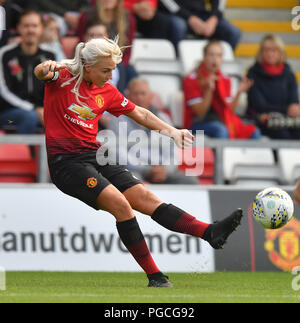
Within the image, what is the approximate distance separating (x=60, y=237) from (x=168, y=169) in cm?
186

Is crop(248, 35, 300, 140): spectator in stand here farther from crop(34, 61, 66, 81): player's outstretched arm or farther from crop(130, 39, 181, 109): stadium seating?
crop(34, 61, 66, 81): player's outstretched arm

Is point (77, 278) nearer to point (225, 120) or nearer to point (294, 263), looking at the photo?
point (294, 263)

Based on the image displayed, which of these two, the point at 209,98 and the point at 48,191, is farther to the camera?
the point at 209,98

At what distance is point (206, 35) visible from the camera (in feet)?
47.3

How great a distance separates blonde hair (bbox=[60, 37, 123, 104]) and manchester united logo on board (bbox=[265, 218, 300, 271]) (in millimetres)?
3468

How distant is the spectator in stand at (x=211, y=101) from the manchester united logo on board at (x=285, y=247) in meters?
2.10

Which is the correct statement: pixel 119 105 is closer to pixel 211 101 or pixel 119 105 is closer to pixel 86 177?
pixel 86 177

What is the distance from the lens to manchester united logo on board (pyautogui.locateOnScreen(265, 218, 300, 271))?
33.2 ft

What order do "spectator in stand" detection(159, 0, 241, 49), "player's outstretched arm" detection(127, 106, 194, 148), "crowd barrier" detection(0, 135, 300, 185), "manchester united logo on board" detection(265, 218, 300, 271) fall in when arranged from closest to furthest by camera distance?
"player's outstretched arm" detection(127, 106, 194, 148) < "manchester united logo on board" detection(265, 218, 300, 271) < "crowd barrier" detection(0, 135, 300, 185) < "spectator in stand" detection(159, 0, 241, 49)

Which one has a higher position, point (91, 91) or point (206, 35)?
point (206, 35)

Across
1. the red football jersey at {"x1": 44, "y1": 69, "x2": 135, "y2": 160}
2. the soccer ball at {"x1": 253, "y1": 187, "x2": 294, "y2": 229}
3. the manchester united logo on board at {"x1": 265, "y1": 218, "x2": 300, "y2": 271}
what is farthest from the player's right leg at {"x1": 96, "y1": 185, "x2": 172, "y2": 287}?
the manchester united logo on board at {"x1": 265, "y1": 218, "x2": 300, "y2": 271}

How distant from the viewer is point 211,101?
1221 cm
